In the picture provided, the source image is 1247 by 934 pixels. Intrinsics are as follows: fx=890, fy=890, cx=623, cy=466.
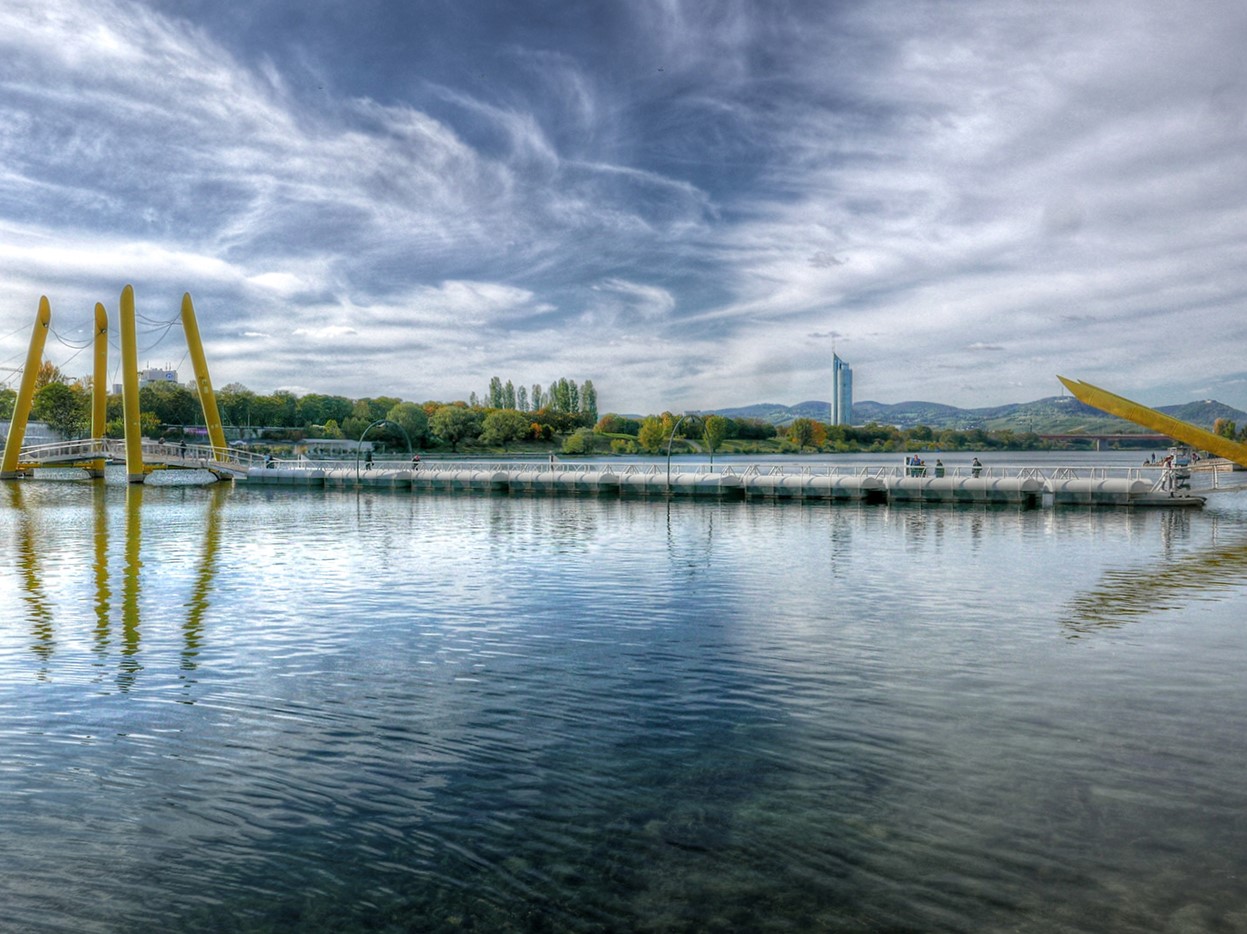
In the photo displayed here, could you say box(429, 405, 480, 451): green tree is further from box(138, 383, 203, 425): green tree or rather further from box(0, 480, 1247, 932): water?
box(0, 480, 1247, 932): water

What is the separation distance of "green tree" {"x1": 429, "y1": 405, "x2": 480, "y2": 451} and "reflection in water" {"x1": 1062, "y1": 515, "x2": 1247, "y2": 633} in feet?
528

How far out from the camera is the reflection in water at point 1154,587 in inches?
687

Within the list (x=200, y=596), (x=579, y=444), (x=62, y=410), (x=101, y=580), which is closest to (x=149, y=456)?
(x=101, y=580)

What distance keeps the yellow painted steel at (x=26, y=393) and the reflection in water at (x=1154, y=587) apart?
76983mm

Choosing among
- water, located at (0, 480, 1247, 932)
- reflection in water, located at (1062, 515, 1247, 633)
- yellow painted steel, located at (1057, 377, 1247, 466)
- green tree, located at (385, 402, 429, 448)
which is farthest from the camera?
green tree, located at (385, 402, 429, 448)

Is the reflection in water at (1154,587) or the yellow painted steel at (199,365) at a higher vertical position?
the yellow painted steel at (199,365)

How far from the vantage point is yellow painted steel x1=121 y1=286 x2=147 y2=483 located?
68.5 metres

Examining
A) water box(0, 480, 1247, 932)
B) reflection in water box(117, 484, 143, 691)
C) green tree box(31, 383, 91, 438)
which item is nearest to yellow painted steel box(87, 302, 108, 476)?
reflection in water box(117, 484, 143, 691)

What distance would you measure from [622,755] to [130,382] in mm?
70879

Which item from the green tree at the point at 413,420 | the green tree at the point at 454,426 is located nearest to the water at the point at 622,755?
the green tree at the point at 454,426

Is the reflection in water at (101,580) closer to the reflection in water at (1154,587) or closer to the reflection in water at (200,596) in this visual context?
the reflection in water at (200,596)

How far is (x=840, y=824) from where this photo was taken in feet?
25.3

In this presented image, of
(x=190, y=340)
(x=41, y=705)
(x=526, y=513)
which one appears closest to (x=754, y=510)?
(x=526, y=513)

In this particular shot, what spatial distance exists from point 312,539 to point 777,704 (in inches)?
996
